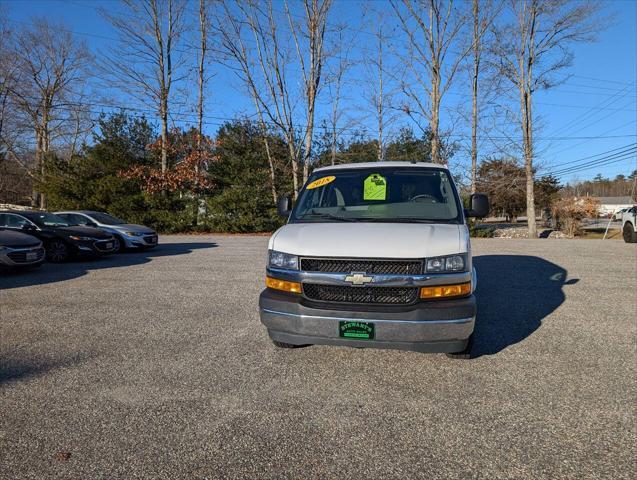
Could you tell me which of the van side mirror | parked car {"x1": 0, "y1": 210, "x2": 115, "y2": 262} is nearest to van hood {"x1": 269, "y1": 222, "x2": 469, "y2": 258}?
the van side mirror

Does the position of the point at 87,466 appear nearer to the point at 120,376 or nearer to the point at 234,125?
the point at 120,376

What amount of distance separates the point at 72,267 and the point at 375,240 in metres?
9.17

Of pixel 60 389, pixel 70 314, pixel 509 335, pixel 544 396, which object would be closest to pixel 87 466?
pixel 60 389

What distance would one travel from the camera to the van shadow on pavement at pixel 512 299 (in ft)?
14.3

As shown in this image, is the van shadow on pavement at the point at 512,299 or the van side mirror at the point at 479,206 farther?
the van shadow on pavement at the point at 512,299

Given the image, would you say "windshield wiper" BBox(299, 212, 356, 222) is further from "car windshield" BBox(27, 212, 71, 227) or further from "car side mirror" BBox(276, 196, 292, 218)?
"car windshield" BBox(27, 212, 71, 227)

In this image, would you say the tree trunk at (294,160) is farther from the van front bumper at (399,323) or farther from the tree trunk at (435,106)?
the van front bumper at (399,323)

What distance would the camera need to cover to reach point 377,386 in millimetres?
3170

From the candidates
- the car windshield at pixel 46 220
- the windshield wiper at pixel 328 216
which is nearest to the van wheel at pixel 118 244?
the car windshield at pixel 46 220

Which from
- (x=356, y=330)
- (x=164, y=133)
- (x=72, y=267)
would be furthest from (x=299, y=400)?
(x=164, y=133)

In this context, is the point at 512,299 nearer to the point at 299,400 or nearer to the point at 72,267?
the point at 299,400

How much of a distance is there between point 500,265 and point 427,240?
7.83 metres

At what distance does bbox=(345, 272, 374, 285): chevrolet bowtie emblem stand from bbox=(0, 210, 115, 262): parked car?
9594 mm

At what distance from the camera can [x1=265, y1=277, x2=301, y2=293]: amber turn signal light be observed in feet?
10.6
